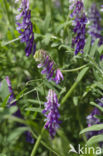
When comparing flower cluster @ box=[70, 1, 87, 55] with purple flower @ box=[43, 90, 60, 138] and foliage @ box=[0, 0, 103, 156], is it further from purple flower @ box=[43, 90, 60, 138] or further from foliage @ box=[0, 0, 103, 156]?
purple flower @ box=[43, 90, 60, 138]

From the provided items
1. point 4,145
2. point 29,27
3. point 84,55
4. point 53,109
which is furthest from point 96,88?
point 4,145

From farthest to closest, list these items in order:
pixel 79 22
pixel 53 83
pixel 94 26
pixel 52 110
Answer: pixel 94 26 → pixel 53 83 → pixel 79 22 → pixel 52 110

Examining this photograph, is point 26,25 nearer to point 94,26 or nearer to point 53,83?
point 53,83

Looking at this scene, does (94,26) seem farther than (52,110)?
Yes

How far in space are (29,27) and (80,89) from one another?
62cm

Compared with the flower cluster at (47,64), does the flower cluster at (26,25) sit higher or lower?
higher

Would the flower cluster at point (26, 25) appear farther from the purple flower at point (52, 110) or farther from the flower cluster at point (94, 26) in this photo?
the flower cluster at point (94, 26)

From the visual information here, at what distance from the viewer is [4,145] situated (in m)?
2.37

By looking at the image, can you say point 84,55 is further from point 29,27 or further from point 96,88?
point 29,27

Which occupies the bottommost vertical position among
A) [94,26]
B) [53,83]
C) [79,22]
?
[53,83]

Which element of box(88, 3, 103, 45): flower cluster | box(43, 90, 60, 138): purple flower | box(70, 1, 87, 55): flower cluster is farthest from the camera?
box(88, 3, 103, 45): flower cluster

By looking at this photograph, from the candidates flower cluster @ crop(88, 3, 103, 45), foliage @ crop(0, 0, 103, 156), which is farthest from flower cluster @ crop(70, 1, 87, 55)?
flower cluster @ crop(88, 3, 103, 45)

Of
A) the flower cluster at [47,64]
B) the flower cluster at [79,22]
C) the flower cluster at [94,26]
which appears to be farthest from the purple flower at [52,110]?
the flower cluster at [94,26]

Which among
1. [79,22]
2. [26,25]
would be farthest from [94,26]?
[26,25]
